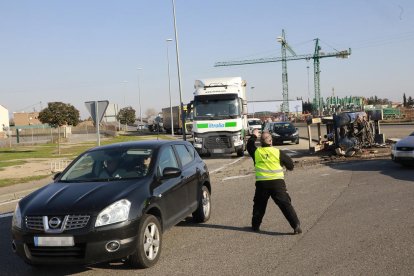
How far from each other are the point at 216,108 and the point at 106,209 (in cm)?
1600

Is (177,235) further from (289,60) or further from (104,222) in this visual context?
(289,60)

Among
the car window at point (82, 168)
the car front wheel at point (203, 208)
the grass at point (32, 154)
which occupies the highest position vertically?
the car window at point (82, 168)

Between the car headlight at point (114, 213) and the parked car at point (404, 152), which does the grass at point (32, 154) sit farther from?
the car headlight at point (114, 213)

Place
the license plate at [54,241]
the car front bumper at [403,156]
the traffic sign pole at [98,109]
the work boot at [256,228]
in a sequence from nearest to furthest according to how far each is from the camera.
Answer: the license plate at [54,241], the work boot at [256,228], the car front bumper at [403,156], the traffic sign pole at [98,109]

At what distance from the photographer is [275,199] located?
7070mm

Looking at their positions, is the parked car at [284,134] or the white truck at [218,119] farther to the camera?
the parked car at [284,134]

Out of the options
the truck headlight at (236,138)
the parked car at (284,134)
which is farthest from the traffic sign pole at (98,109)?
the parked car at (284,134)

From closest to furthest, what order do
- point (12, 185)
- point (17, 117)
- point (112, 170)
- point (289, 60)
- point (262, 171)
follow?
1. point (112, 170)
2. point (262, 171)
3. point (12, 185)
4. point (289, 60)
5. point (17, 117)

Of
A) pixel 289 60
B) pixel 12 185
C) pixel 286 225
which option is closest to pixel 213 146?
pixel 12 185

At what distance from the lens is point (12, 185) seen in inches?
590

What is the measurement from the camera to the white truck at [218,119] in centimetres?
2077

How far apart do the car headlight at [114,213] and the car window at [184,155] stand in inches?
83.0

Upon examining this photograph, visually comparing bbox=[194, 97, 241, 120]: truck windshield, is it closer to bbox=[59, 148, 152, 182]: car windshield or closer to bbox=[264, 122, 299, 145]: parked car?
bbox=[264, 122, 299, 145]: parked car

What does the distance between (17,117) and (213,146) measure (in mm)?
132404
